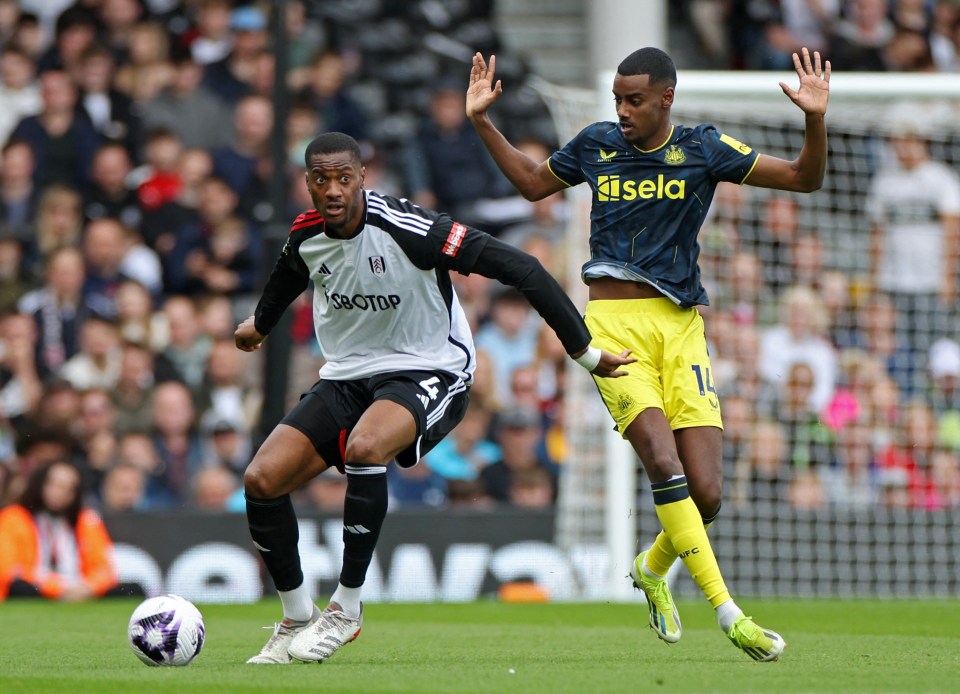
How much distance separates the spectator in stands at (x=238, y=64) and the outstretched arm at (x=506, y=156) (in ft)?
26.3

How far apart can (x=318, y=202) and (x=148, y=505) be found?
687cm

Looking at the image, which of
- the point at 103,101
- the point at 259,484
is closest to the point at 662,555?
the point at 259,484

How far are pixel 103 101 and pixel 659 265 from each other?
9060 mm

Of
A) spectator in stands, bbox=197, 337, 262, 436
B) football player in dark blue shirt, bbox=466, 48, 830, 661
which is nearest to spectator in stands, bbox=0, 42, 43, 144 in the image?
spectator in stands, bbox=197, 337, 262, 436

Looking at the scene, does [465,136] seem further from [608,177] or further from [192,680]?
[192,680]

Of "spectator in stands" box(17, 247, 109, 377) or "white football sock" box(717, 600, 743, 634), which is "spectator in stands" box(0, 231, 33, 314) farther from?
"white football sock" box(717, 600, 743, 634)

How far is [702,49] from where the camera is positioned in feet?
60.1

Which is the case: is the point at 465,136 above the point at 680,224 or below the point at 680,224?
above

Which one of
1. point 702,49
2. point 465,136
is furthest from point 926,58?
point 465,136

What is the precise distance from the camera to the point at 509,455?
13.4m

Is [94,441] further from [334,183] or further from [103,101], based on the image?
[334,183]

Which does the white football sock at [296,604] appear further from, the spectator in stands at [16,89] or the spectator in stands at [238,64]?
the spectator in stands at [16,89]

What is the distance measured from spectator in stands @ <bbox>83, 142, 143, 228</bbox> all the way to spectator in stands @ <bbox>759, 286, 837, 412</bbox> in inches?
232

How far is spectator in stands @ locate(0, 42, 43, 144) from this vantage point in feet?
49.8
